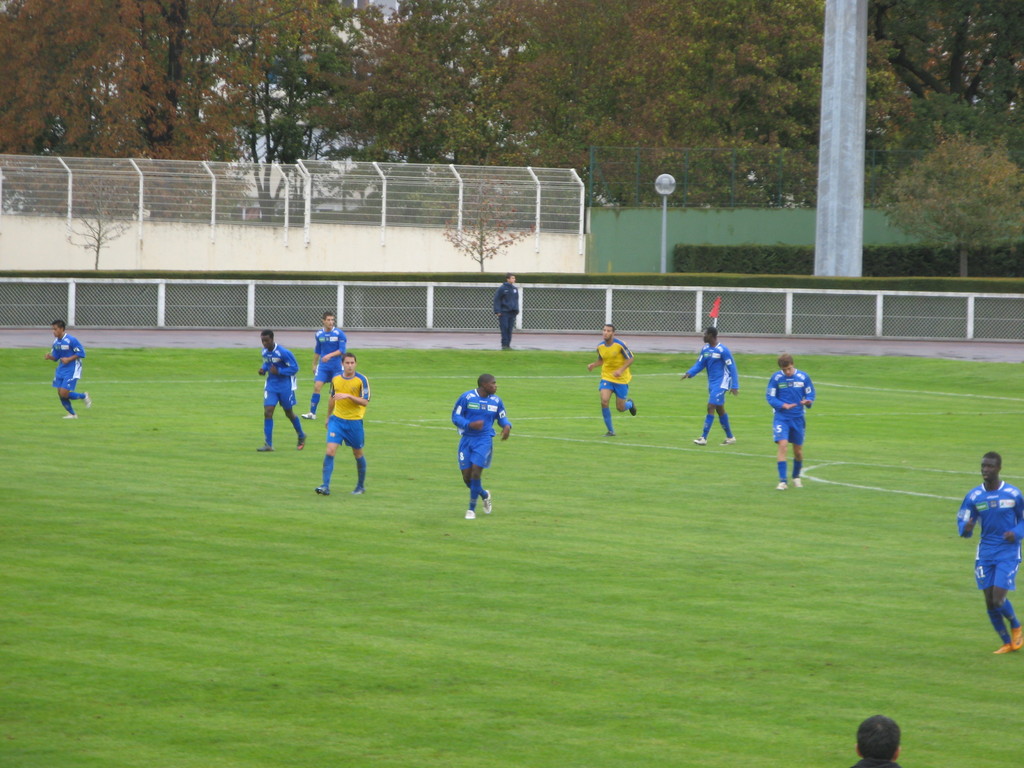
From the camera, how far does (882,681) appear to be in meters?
10.1

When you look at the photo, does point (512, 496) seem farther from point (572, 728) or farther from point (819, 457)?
point (572, 728)

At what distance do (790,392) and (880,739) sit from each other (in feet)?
42.4

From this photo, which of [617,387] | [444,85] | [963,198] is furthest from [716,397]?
[444,85]

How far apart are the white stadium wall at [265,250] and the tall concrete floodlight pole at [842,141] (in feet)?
40.1

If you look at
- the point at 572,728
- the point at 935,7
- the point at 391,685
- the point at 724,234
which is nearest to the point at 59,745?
Result: the point at 391,685

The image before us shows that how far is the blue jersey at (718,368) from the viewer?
74.4ft

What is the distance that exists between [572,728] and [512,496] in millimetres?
8970

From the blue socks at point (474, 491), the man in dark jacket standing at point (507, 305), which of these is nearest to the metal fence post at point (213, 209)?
the man in dark jacket standing at point (507, 305)

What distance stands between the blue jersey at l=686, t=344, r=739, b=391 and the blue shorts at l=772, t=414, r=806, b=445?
4075 mm

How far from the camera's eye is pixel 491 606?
474 inches

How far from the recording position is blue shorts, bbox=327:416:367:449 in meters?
17.2

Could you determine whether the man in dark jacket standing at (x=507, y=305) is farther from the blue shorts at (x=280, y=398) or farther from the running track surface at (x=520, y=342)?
the blue shorts at (x=280, y=398)

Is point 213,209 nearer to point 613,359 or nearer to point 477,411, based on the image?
point 613,359

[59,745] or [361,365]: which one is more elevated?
[361,365]
